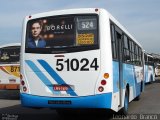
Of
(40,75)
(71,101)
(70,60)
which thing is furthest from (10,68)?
(71,101)

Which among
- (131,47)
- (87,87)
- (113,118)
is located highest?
(131,47)

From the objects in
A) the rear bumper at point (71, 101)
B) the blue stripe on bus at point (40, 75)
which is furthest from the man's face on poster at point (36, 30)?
the rear bumper at point (71, 101)

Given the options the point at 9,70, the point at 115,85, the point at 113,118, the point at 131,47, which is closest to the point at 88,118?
the point at 113,118

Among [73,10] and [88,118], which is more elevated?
[73,10]

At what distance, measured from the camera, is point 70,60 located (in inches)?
403

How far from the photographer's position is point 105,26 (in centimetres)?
1016

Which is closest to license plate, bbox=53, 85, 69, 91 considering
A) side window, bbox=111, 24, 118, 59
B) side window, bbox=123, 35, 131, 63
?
side window, bbox=111, 24, 118, 59

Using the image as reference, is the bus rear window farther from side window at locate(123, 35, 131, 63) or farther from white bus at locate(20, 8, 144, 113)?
side window at locate(123, 35, 131, 63)

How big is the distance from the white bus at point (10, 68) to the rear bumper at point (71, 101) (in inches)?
316

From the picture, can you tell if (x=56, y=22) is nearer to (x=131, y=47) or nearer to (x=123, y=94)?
(x=123, y=94)

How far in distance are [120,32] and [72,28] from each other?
7.45 feet

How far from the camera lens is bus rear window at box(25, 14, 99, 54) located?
10203 mm

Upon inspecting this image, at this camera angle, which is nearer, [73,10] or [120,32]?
[73,10]

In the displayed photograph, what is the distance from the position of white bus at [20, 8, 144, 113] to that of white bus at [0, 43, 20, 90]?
7.65 meters
